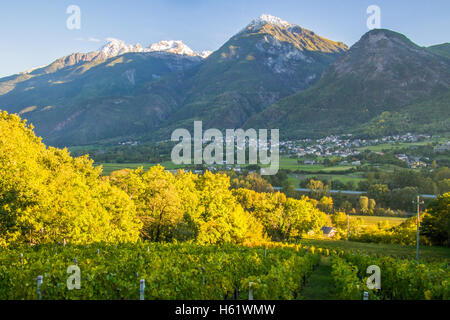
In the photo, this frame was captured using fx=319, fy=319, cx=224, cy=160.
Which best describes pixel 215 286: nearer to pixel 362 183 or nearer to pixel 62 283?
pixel 62 283

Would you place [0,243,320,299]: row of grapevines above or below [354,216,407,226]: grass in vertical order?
above

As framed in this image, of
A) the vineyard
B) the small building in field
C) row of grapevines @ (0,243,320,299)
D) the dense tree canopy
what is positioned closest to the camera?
row of grapevines @ (0,243,320,299)

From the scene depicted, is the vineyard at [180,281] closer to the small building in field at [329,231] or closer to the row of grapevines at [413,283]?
the row of grapevines at [413,283]

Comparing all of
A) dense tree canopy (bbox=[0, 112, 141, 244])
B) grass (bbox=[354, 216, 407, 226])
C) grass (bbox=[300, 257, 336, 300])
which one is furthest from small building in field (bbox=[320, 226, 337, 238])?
dense tree canopy (bbox=[0, 112, 141, 244])

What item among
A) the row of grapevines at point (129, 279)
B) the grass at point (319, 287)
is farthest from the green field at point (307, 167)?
the row of grapevines at point (129, 279)

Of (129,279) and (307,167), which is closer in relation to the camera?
(129,279)

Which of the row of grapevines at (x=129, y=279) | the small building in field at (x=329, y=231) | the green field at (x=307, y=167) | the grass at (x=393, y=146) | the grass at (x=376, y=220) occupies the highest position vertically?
the grass at (x=393, y=146)

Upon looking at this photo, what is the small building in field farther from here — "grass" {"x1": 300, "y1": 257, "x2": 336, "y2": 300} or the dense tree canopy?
the dense tree canopy

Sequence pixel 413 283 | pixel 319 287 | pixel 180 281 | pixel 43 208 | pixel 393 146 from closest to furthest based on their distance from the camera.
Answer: pixel 180 281 → pixel 413 283 → pixel 319 287 → pixel 43 208 → pixel 393 146

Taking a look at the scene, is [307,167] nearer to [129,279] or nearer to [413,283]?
[413,283]

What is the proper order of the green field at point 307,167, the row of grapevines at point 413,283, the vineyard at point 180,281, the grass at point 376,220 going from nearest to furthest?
the vineyard at point 180,281 < the row of grapevines at point 413,283 < the grass at point 376,220 < the green field at point 307,167

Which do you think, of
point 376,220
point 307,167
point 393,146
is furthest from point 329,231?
point 393,146
